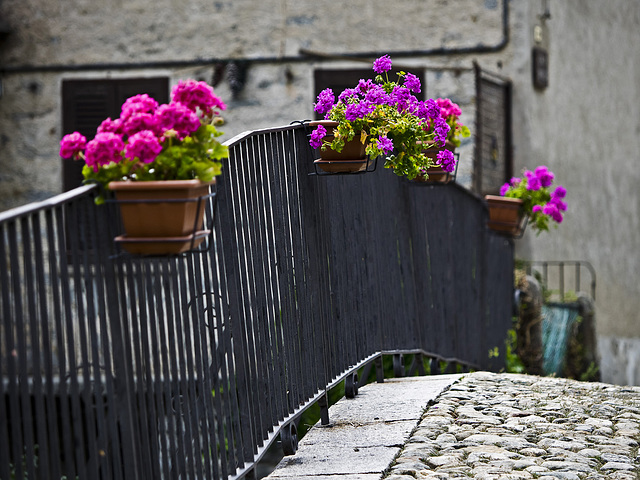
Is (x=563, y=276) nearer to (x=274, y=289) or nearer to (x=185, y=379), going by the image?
(x=274, y=289)

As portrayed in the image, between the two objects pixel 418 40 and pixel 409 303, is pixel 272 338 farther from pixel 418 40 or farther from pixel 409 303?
pixel 418 40

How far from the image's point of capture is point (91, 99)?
1045cm

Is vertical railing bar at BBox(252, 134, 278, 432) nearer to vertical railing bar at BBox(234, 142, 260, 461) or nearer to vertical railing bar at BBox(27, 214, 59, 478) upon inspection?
vertical railing bar at BBox(234, 142, 260, 461)

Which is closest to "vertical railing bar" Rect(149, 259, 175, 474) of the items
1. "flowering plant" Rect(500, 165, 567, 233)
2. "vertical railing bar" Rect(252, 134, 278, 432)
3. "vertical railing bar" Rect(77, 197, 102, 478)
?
"vertical railing bar" Rect(77, 197, 102, 478)

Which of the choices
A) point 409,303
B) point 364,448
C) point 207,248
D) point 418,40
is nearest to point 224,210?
point 207,248

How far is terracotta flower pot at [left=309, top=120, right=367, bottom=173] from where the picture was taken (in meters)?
4.32

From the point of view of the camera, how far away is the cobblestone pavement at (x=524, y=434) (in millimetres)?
3711

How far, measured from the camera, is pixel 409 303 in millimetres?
5938

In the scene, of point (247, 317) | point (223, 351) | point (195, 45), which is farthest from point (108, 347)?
point (195, 45)

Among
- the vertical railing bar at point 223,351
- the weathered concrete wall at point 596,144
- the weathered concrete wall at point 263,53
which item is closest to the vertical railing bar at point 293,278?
the vertical railing bar at point 223,351

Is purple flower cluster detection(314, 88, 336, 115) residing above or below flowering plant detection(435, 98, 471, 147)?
below

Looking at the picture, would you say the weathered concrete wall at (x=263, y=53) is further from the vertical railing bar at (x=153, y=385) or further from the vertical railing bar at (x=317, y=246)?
the vertical railing bar at (x=153, y=385)

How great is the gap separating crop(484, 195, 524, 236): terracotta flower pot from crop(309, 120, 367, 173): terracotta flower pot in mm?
3924

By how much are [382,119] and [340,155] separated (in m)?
0.25
